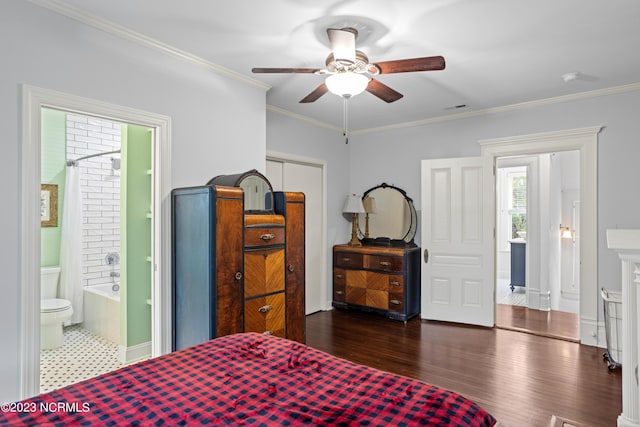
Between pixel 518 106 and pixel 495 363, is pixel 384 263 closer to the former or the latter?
pixel 495 363

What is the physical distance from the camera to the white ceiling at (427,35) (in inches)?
87.4

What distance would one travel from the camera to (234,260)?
2.64m

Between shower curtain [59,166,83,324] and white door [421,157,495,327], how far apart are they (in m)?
4.05

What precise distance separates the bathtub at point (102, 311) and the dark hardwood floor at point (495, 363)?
1944 mm

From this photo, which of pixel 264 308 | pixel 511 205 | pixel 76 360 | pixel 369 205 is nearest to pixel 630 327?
pixel 264 308

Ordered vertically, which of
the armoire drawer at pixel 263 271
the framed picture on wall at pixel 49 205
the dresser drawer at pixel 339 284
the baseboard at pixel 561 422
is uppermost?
the framed picture on wall at pixel 49 205

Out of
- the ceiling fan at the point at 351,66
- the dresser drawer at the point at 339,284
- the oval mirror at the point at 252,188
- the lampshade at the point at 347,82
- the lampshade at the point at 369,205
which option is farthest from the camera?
the lampshade at the point at 369,205

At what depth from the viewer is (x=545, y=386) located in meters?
2.83

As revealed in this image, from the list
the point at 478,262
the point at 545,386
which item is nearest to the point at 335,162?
the point at 478,262

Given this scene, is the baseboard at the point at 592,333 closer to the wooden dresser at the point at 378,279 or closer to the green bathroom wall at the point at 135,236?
the wooden dresser at the point at 378,279

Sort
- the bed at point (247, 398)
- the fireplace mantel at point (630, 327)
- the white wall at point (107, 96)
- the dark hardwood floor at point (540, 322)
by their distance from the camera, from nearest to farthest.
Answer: the bed at point (247, 398) < the fireplace mantel at point (630, 327) < the white wall at point (107, 96) < the dark hardwood floor at point (540, 322)

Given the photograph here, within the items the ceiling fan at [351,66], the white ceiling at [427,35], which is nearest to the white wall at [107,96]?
the white ceiling at [427,35]

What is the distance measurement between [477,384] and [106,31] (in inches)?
143

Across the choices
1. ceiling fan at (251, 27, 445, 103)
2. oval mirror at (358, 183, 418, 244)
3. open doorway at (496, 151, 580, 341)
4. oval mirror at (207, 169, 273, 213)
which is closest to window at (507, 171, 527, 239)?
open doorway at (496, 151, 580, 341)
